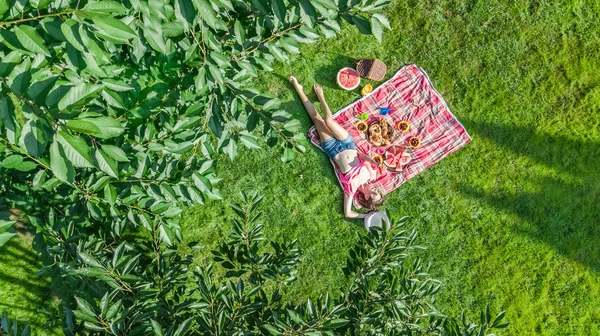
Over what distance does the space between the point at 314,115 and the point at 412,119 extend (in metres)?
1.31

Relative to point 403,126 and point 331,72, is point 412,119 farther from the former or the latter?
point 331,72

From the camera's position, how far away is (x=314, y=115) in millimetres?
5625

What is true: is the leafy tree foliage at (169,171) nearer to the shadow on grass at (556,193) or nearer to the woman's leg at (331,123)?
the woman's leg at (331,123)

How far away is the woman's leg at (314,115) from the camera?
5578 mm

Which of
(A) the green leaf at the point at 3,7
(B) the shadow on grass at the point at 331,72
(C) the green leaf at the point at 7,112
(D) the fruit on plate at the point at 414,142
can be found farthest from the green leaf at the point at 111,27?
(D) the fruit on plate at the point at 414,142

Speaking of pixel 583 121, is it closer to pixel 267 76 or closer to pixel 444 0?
pixel 444 0

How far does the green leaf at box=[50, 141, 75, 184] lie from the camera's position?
5.13 ft

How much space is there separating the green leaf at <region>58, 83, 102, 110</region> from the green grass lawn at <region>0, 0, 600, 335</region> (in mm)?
3935

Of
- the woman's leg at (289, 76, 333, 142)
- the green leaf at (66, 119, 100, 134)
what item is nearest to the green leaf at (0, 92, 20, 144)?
the green leaf at (66, 119, 100, 134)

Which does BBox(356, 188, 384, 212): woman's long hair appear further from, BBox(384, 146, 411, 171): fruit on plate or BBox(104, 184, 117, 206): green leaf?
BBox(104, 184, 117, 206): green leaf

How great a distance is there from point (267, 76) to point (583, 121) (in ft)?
13.8

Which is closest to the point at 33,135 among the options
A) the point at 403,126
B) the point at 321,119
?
the point at 321,119

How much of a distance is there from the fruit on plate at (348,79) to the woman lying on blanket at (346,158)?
1.04 feet

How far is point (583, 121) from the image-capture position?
231 inches
